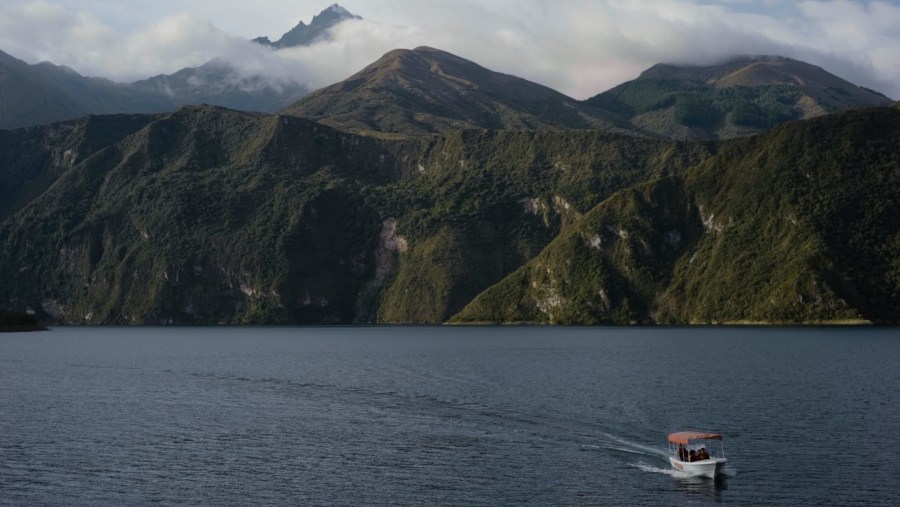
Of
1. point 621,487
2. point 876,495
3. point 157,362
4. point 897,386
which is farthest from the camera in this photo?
point 157,362

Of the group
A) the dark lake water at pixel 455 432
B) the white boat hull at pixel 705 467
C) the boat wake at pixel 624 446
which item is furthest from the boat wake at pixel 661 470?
the boat wake at pixel 624 446

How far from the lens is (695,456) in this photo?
75.4m

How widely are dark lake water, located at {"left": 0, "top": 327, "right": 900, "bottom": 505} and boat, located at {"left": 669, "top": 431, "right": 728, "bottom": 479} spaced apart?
1.00 m

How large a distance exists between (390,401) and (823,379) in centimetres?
5809

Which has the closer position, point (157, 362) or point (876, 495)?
point (876, 495)

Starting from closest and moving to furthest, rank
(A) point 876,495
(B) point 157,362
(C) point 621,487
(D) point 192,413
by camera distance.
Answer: (A) point 876,495
(C) point 621,487
(D) point 192,413
(B) point 157,362

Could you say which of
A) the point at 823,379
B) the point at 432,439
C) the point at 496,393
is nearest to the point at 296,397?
the point at 496,393

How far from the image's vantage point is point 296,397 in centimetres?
12238

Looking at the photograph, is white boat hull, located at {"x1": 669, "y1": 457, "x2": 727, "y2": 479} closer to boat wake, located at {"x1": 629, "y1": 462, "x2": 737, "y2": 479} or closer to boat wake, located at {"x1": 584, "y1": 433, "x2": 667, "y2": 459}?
boat wake, located at {"x1": 629, "y1": 462, "x2": 737, "y2": 479}

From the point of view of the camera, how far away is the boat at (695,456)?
73438 millimetres

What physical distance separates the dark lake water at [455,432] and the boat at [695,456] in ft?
3.28

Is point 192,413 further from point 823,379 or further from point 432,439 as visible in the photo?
point 823,379

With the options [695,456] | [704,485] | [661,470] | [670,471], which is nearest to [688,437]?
[695,456]

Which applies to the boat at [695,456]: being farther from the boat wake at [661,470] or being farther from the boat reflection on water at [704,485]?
the boat reflection on water at [704,485]
